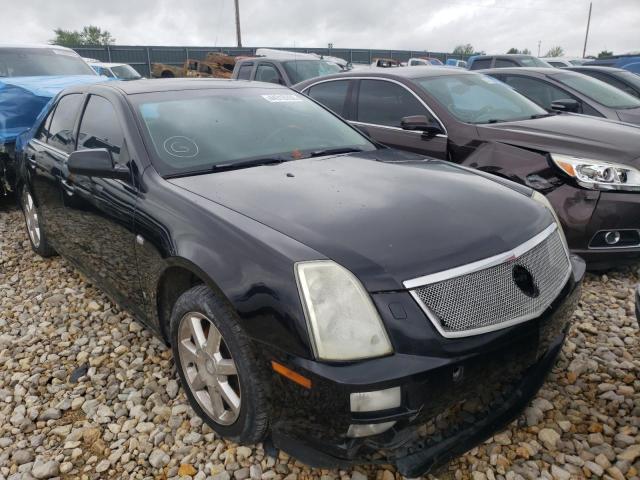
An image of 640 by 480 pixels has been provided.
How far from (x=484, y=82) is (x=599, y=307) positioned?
105 inches

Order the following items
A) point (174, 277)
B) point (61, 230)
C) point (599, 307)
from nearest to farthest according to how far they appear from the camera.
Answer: point (174, 277) → point (599, 307) → point (61, 230)

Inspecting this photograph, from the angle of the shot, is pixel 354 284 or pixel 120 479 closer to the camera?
pixel 354 284

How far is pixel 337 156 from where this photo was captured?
9.59ft

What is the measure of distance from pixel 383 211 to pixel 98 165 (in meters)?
1.49

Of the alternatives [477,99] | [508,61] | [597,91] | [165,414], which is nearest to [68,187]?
[165,414]

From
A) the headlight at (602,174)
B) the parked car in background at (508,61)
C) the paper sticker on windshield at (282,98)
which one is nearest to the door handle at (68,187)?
the paper sticker on windshield at (282,98)

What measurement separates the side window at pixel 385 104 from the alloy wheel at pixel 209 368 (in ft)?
10.0

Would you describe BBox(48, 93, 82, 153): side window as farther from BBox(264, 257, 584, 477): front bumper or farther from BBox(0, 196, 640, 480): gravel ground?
BBox(264, 257, 584, 477): front bumper

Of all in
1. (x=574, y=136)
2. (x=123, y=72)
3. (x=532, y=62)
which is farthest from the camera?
(x=123, y=72)

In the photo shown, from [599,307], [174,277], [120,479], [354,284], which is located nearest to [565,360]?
[599,307]

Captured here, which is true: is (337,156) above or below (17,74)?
below

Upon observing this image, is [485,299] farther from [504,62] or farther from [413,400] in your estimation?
[504,62]

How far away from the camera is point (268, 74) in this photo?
30.4ft

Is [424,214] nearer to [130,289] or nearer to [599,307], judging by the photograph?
[130,289]
